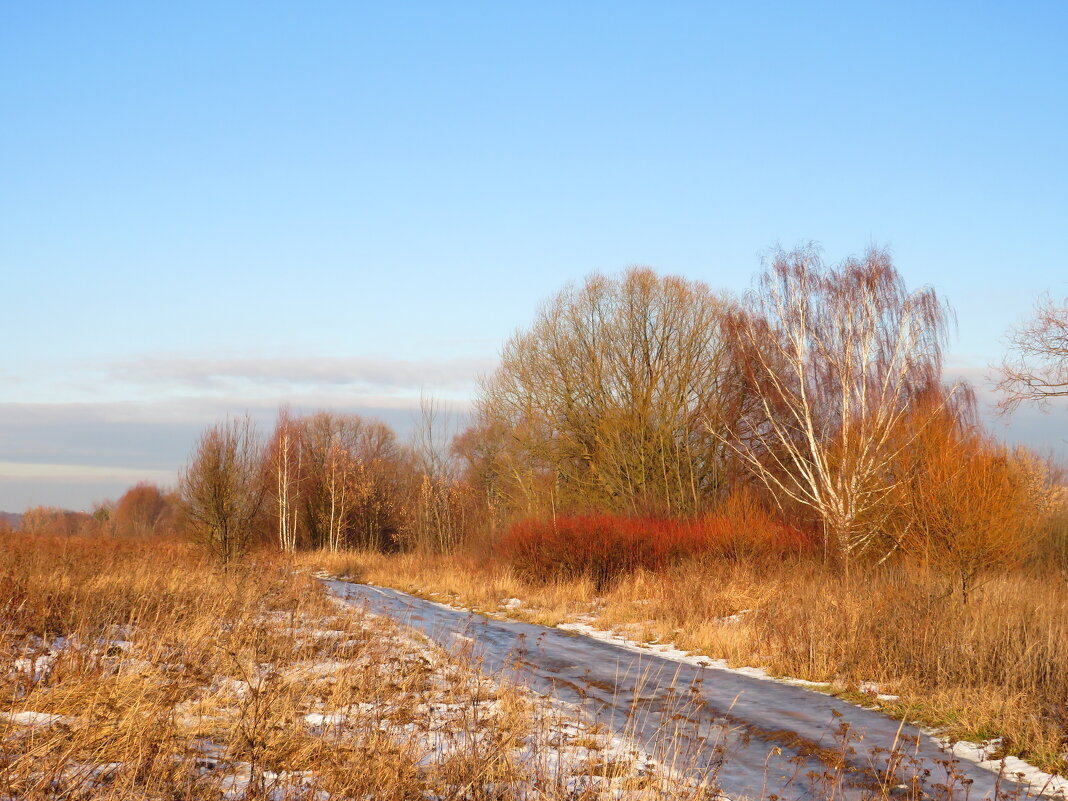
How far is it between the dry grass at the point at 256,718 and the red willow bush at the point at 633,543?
32.9ft

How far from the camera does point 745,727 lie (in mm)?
6871

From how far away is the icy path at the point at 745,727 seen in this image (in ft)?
17.4

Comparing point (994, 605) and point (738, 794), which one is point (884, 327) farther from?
point (738, 794)

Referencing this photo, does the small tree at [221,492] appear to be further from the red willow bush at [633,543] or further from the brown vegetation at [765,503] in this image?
the red willow bush at [633,543]

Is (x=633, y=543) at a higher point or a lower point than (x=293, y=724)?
lower

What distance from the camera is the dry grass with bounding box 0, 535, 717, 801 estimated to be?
14.2 feet

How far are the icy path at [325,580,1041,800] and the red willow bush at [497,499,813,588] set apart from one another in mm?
7975

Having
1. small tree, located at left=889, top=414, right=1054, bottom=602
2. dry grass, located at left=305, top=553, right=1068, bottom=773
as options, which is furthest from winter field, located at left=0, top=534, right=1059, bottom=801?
small tree, located at left=889, top=414, right=1054, bottom=602

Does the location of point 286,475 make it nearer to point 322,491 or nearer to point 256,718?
point 322,491

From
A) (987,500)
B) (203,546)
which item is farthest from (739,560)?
(203,546)

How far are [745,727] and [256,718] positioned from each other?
163 inches

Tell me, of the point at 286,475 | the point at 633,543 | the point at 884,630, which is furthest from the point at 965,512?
the point at 286,475

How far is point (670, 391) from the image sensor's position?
1043 inches

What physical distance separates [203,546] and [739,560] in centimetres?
1360
